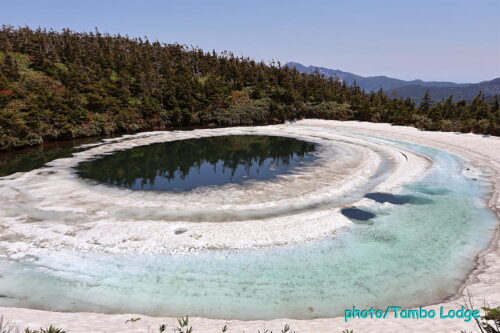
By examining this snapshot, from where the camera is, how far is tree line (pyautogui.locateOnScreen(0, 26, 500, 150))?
46938mm

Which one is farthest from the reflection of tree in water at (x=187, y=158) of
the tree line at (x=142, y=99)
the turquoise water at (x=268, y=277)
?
the tree line at (x=142, y=99)

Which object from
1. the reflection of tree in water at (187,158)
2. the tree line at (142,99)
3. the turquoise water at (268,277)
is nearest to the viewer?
the turquoise water at (268,277)

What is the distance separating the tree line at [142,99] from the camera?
46.9 m

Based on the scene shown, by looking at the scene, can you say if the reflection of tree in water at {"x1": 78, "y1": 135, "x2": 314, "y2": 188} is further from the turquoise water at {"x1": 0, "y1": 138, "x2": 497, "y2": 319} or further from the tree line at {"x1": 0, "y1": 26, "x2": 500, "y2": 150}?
the tree line at {"x1": 0, "y1": 26, "x2": 500, "y2": 150}

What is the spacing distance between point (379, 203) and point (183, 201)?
15379 millimetres

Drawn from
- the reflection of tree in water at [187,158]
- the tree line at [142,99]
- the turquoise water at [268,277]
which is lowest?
the turquoise water at [268,277]

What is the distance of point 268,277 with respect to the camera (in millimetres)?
12859

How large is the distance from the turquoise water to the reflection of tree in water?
1358cm

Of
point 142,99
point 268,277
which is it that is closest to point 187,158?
point 268,277

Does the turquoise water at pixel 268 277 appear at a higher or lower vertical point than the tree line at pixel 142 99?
lower

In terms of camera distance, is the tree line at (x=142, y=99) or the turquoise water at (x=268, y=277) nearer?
the turquoise water at (x=268, y=277)

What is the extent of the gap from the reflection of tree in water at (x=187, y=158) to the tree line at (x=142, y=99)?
1669 centimetres

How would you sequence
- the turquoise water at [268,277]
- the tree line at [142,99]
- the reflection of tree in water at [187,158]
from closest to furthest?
the turquoise water at [268,277] → the reflection of tree in water at [187,158] → the tree line at [142,99]

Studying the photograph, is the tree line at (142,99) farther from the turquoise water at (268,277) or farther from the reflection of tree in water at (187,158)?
the turquoise water at (268,277)
